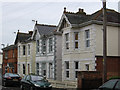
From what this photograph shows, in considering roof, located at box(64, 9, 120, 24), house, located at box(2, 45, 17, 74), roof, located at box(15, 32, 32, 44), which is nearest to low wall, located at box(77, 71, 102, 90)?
roof, located at box(64, 9, 120, 24)

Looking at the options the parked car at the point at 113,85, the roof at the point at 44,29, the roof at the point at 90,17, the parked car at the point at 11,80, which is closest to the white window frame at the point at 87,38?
the roof at the point at 90,17

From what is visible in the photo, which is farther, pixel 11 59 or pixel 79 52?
pixel 11 59

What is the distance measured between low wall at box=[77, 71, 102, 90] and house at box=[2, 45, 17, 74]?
24797 mm

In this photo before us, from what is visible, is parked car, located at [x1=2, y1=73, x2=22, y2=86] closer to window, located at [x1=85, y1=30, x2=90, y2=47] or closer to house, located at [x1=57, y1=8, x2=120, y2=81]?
house, located at [x1=57, y1=8, x2=120, y2=81]

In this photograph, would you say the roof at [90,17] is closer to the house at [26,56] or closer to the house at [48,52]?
the house at [48,52]

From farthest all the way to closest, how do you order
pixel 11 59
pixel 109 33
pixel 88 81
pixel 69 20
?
pixel 11 59
pixel 69 20
pixel 109 33
pixel 88 81

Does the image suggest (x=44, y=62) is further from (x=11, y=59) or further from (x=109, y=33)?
(x=11, y=59)

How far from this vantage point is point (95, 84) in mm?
18359

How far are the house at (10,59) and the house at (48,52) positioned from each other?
10.4 m

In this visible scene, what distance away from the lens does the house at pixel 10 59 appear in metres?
41.5

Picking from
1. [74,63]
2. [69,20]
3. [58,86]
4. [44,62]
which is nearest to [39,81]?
[58,86]

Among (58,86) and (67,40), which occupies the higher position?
(67,40)

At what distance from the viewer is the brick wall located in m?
20.7

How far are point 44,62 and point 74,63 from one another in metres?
7.08
